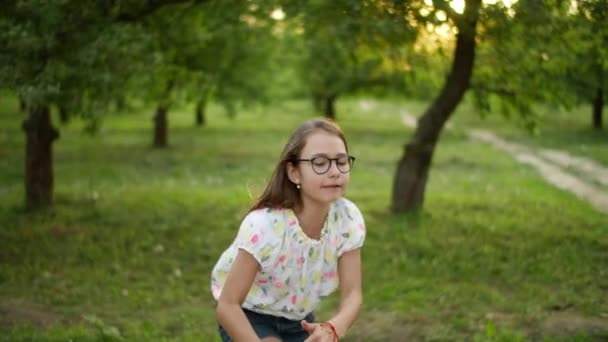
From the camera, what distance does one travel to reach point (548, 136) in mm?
26344

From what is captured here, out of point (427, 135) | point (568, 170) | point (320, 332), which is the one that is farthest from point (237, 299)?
point (568, 170)

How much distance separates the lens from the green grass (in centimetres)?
614

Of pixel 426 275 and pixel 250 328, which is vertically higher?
pixel 250 328

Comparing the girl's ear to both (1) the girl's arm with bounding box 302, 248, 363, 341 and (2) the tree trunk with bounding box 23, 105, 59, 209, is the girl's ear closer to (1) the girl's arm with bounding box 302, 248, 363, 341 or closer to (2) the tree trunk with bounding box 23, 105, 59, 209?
(1) the girl's arm with bounding box 302, 248, 363, 341

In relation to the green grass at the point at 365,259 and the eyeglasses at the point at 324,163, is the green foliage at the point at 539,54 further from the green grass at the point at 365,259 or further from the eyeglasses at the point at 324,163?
the eyeglasses at the point at 324,163

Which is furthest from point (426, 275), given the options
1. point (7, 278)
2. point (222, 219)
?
point (7, 278)

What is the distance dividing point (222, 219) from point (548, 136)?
→ 1889cm

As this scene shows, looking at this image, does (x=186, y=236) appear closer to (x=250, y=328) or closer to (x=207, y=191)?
(x=207, y=191)

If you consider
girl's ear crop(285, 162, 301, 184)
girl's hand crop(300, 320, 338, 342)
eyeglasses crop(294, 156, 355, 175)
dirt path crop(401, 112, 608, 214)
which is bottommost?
dirt path crop(401, 112, 608, 214)

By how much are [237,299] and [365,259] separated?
18.2 feet

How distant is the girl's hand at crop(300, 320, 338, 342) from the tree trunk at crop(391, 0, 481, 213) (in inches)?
286

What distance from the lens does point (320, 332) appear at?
119 inches

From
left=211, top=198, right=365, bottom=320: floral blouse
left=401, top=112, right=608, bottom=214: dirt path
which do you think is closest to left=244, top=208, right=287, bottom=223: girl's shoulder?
left=211, top=198, right=365, bottom=320: floral blouse

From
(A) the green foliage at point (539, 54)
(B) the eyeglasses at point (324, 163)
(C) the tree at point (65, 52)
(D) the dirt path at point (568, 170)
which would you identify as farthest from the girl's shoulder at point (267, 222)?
(D) the dirt path at point (568, 170)
